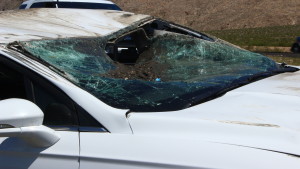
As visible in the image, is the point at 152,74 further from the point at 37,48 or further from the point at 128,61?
the point at 37,48

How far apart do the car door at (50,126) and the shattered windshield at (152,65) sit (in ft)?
0.61

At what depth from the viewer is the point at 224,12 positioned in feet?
209

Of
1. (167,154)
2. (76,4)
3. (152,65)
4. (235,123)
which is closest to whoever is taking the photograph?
(167,154)

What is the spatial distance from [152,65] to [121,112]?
60.9 inches

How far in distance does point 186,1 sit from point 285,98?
67.7m

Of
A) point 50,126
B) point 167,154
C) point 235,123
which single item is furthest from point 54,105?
point 235,123

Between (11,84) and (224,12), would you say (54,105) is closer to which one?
(11,84)

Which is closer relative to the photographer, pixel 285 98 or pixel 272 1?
pixel 285 98

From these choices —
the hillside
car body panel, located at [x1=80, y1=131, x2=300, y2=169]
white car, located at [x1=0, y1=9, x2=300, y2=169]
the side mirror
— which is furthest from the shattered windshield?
the hillside

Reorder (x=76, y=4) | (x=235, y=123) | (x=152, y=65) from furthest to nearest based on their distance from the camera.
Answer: (x=76, y=4) < (x=152, y=65) < (x=235, y=123)

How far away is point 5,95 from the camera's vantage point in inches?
109

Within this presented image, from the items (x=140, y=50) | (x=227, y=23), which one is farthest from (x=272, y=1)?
(x=140, y=50)

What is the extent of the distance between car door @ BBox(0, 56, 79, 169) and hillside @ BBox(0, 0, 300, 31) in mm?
56011

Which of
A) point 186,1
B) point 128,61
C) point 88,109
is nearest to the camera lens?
point 88,109
